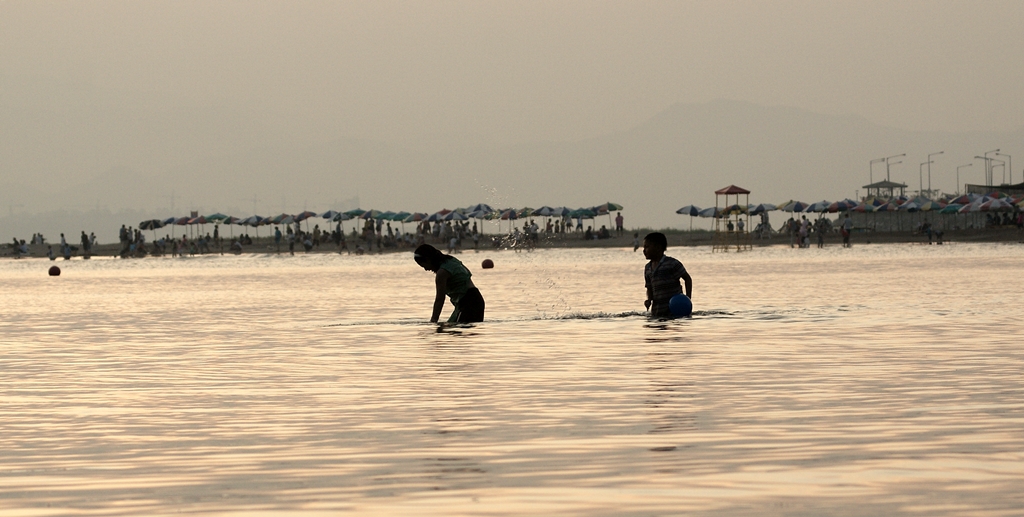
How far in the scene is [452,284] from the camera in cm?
2222

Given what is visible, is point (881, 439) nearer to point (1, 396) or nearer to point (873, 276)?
point (1, 396)

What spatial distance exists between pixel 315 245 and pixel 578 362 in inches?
3748

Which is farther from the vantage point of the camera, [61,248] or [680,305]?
[61,248]

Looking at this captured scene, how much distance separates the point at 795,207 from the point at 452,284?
330ft

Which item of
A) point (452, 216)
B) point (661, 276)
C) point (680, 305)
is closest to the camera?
point (661, 276)

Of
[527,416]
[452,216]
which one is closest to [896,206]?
[452,216]

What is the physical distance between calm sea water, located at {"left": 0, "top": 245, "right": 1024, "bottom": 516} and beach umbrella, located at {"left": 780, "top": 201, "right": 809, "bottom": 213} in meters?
95.7

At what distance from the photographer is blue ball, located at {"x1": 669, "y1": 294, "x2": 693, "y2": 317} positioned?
23031mm

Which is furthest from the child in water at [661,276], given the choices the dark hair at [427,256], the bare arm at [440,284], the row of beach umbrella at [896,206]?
the row of beach umbrella at [896,206]

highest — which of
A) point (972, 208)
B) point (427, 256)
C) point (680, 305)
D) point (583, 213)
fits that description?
point (583, 213)

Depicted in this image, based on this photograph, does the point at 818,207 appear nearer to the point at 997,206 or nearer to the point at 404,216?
the point at 997,206

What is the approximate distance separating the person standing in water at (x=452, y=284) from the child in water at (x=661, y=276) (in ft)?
7.92

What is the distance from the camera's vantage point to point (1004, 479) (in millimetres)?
8180

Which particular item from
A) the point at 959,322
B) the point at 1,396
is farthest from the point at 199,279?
the point at 1,396
